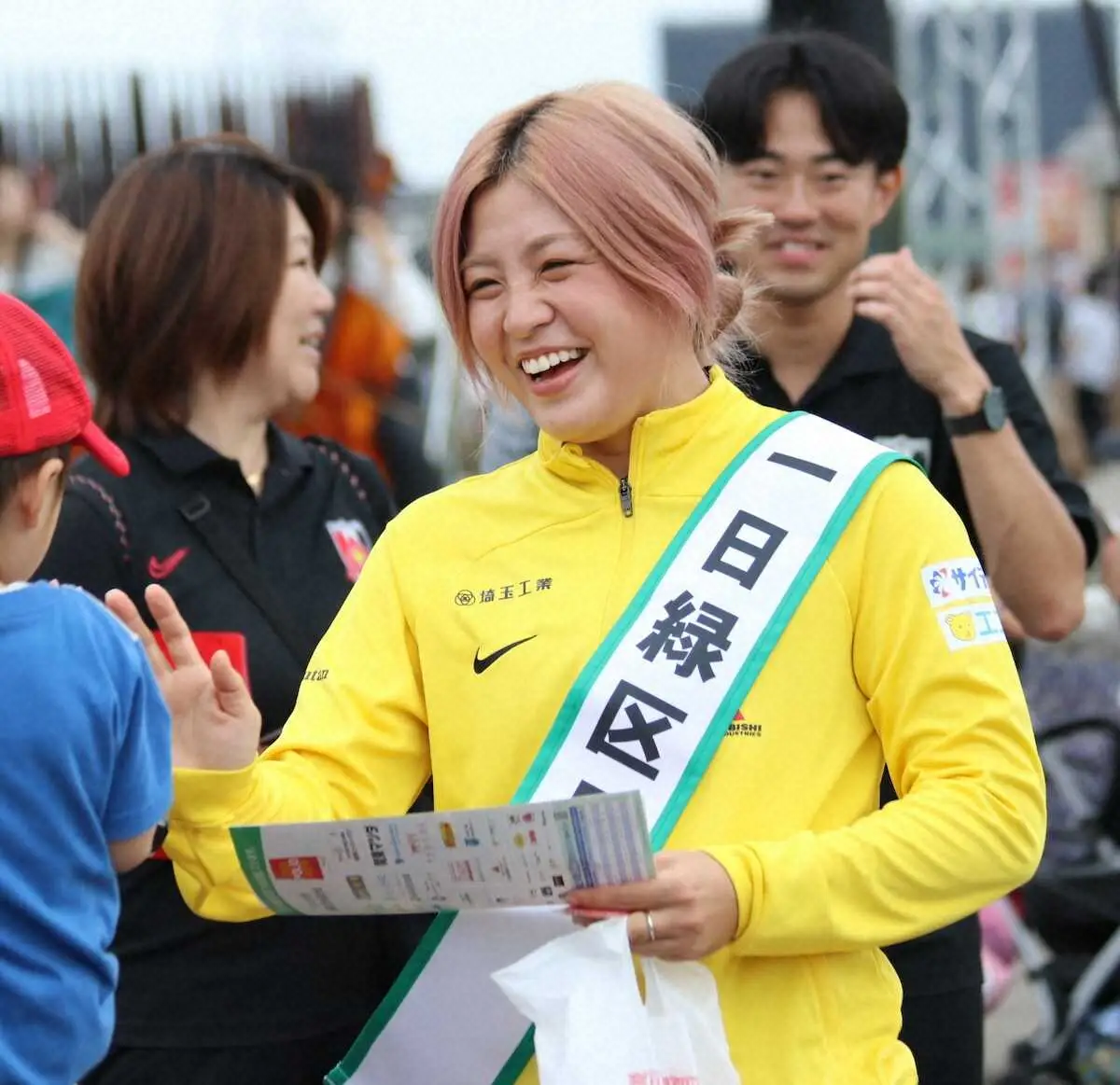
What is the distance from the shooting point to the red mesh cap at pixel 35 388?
2283 millimetres

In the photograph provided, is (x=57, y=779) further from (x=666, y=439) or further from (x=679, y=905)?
(x=666, y=439)

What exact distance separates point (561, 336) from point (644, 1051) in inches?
32.5

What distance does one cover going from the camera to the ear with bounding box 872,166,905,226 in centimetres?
353

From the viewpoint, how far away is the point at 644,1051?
2.10m

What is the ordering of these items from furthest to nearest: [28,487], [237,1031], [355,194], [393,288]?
[355,194] < [393,288] < [237,1031] < [28,487]

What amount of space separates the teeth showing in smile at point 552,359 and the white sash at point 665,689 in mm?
230

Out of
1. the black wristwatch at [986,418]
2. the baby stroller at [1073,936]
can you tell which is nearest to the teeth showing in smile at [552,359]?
the black wristwatch at [986,418]

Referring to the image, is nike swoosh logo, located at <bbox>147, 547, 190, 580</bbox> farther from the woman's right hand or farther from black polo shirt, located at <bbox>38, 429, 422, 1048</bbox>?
the woman's right hand

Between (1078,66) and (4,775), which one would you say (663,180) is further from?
(1078,66)

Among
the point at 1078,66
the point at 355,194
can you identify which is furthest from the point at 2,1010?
the point at 1078,66

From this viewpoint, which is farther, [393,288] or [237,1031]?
[393,288]

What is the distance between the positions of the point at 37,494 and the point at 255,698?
36.1 inches

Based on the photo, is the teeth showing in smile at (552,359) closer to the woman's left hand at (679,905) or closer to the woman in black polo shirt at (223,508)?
the woman's left hand at (679,905)

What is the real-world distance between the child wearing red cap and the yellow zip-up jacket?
0.35ft
